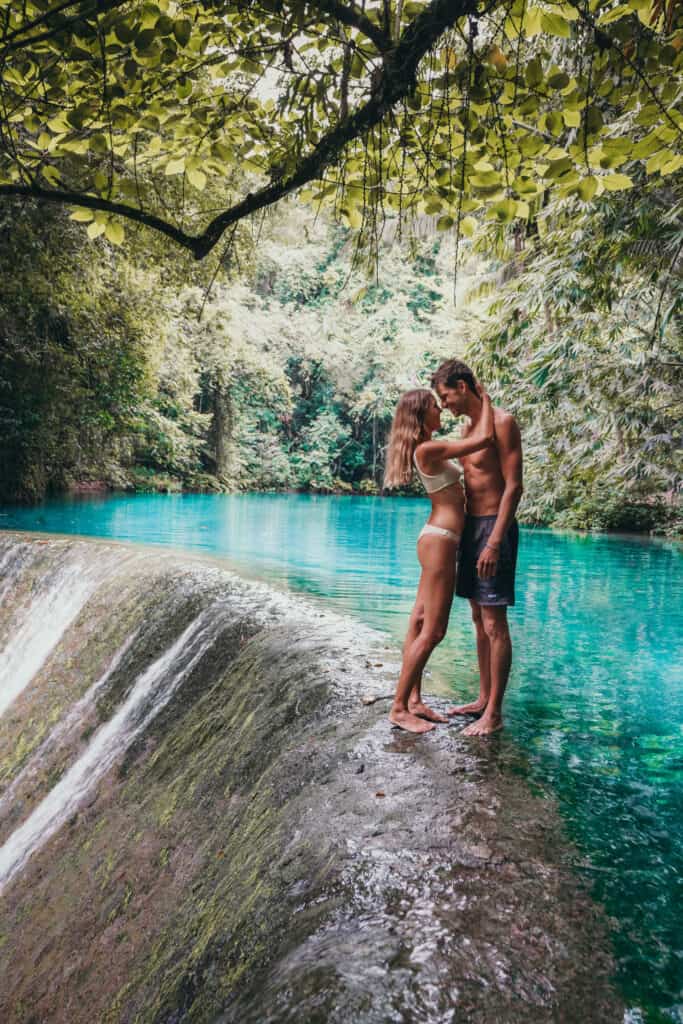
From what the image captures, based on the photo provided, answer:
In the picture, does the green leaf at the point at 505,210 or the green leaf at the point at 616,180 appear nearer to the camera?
the green leaf at the point at 616,180

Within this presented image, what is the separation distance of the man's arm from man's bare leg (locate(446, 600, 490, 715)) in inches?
13.0

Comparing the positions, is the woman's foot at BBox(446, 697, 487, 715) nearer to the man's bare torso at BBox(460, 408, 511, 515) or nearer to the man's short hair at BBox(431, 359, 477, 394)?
the man's bare torso at BBox(460, 408, 511, 515)

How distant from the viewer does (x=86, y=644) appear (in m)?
6.84

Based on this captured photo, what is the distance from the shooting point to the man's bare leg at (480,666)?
141 inches

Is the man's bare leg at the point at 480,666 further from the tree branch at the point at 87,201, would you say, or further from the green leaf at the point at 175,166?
the green leaf at the point at 175,166

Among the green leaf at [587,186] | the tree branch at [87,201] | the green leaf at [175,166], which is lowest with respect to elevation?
the tree branch at [87,201]

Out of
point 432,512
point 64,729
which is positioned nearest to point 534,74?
point 432,512

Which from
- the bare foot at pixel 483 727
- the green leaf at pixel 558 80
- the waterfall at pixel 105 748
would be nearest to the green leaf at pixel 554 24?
the green leaf at pixel 558 80

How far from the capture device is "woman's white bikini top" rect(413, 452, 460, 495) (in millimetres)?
3428

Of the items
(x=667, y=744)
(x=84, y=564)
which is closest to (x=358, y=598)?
(x=84, y=564)

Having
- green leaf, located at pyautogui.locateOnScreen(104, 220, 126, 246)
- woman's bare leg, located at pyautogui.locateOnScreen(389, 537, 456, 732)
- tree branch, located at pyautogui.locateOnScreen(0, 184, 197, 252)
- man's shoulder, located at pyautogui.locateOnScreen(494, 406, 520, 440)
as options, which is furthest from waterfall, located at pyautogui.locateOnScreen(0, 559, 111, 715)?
man's shoulder, located at pyautogui.locateOnScreen(494, 406, 520, 440)

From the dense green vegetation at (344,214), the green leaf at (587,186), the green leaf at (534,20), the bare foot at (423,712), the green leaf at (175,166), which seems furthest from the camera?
the bare foot at (423,712)

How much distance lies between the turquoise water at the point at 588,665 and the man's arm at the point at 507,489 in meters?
0.97

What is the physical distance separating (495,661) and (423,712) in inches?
20.7
